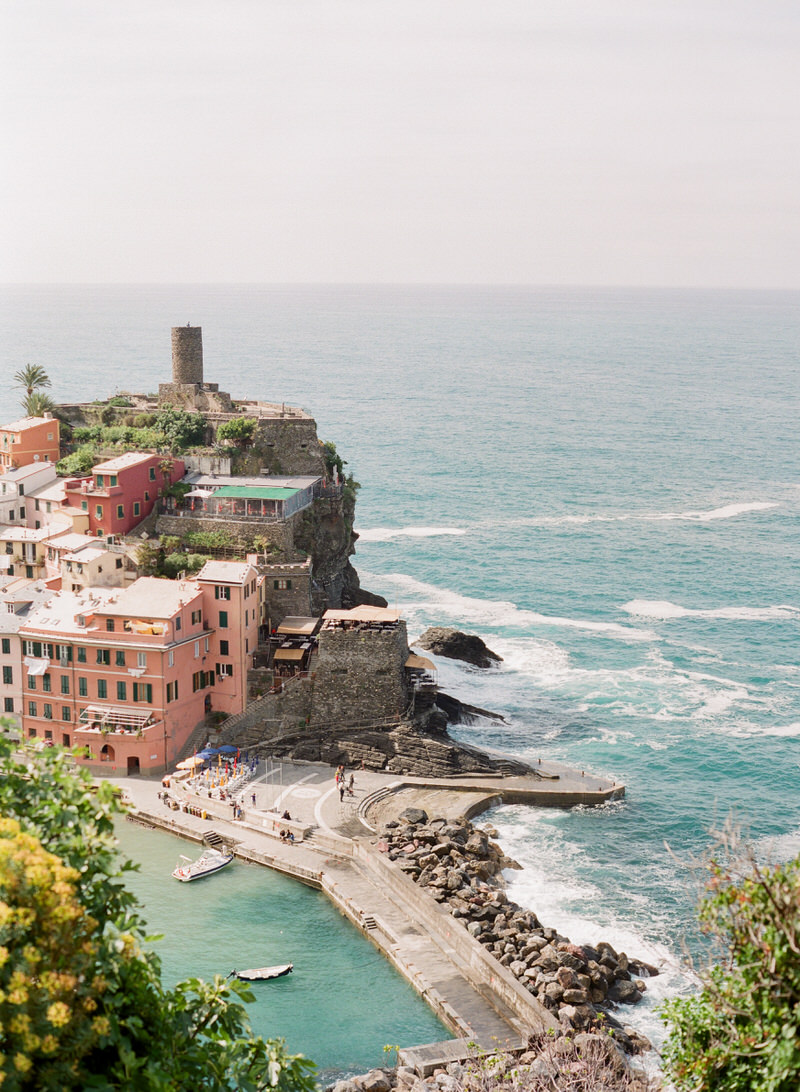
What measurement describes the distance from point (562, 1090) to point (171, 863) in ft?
77.2

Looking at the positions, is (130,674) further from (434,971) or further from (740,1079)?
(740,1079)

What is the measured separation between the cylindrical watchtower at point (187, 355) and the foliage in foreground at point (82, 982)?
66493mm

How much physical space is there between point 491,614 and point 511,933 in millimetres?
47064

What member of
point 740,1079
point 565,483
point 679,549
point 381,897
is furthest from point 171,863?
point 565,483

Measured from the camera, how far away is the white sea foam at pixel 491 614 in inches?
3551

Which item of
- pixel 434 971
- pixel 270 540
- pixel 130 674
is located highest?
pixel 270 540

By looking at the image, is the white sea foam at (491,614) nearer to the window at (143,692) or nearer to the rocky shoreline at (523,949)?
the window at (143,692)

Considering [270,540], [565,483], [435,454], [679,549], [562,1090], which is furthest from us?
[435,454]

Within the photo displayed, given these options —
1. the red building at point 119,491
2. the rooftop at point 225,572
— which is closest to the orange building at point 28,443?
the red building at point 119,491

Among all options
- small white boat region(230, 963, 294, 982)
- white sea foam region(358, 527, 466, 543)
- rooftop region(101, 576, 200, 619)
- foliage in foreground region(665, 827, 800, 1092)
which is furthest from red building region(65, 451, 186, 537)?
foliage in foreground region(665, 827, 800, 1092)

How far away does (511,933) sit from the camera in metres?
47.3

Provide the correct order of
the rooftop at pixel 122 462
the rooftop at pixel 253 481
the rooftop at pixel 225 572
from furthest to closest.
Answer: the rooftop at pixel 253 481, the rooftop at pixel 122 462, the rooftop at pixel 225 572

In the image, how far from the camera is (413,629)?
87000 mm

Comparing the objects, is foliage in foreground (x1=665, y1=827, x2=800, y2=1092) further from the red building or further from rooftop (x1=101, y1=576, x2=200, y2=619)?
the red building
